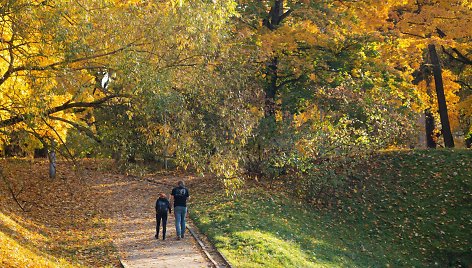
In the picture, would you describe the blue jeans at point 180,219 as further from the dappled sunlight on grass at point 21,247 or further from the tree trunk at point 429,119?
the tree trunk at point 429,119

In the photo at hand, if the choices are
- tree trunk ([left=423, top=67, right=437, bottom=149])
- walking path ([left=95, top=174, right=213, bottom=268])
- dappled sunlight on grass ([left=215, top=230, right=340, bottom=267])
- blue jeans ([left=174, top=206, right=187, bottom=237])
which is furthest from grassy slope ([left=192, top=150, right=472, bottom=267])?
tree trunk ([left=423, top=67, right=437, bottom=149])

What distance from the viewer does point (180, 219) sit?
51.7 ft

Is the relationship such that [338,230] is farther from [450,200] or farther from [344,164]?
[450,200]

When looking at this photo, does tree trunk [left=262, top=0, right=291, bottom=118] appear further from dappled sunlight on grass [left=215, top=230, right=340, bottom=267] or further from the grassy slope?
dappled sunlight on grass [left=215, top=230, right=340, bottom=267]

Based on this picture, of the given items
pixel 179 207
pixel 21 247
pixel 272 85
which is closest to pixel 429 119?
pixel 272 85

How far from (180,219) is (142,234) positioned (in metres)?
1.72

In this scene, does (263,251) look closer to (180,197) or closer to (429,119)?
(180,197)

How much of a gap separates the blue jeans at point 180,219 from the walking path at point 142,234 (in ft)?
0.82

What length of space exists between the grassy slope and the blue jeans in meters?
0.78

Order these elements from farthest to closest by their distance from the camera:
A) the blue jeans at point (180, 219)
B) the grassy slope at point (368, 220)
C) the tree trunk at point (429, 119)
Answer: the tree trunk at point (429, 119) → the blue jeans at point (180, 219) → the grassy slope at point (368, 220)

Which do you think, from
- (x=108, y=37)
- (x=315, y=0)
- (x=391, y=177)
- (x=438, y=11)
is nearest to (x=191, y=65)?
(x=108, y=37)

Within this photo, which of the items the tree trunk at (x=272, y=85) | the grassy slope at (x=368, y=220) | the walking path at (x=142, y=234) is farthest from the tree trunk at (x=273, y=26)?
the walking path at (x=142, y=234)

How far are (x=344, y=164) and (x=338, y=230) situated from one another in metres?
3.54

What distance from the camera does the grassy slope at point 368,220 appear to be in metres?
15.4
